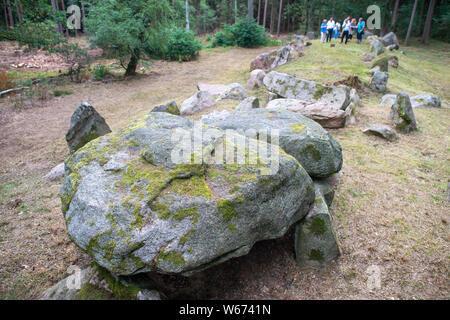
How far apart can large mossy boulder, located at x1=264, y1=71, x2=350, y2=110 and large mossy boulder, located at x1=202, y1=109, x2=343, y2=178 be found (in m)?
3.11

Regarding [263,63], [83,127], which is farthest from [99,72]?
[83,127]

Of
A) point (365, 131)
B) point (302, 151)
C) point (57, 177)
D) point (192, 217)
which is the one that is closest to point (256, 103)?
point (365, 131)

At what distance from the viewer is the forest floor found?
10.1 feet

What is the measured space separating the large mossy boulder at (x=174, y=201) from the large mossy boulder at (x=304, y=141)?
0.76 meters

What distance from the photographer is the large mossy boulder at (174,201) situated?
2.43m

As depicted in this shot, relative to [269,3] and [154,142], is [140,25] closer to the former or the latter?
[154,142]

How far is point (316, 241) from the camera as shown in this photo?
336cm

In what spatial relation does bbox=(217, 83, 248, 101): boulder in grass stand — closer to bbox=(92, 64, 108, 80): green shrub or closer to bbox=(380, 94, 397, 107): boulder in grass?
bbox=(380, 94, 397, 107): boulder in grass

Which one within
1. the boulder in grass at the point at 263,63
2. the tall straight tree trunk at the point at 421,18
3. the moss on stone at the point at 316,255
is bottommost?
the moss on stone at the point at 316,255

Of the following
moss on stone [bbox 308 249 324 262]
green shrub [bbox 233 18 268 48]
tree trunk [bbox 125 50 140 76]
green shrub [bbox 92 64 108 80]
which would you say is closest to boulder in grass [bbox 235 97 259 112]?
moss on stone [bbox 308 249 324 262]

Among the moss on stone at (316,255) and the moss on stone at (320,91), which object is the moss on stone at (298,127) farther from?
the moss on stone at (320,91)

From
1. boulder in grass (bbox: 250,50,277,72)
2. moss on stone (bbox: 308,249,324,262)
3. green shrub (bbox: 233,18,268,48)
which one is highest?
green shrub (bbox: 233,18,268,48)

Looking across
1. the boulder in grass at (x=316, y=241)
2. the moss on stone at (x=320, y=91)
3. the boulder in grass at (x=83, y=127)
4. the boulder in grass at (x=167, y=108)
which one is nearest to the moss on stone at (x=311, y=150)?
the boulder in grass at (x=316, y=241)

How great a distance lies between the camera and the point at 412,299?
2.91 meters
